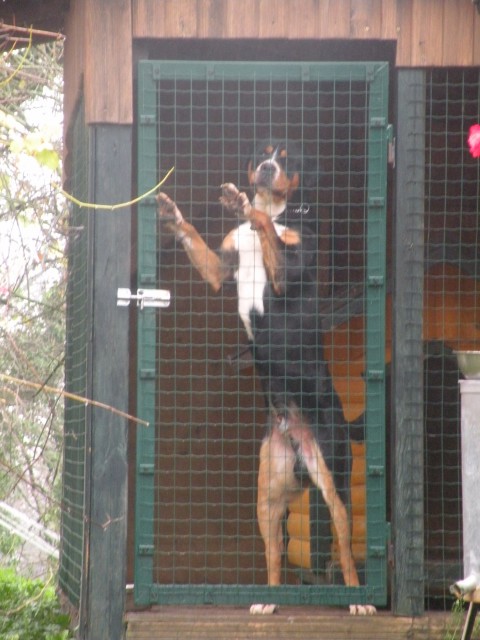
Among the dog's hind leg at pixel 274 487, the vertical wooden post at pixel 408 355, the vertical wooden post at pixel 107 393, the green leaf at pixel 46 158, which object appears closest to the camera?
the green leaf at pixel 46 158

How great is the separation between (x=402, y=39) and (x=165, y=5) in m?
1.14

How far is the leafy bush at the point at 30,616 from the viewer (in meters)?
6.14

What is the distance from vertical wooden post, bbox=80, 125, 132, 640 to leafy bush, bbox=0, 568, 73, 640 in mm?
585

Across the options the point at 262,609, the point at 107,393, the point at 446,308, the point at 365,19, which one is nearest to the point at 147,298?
the point at 107,393

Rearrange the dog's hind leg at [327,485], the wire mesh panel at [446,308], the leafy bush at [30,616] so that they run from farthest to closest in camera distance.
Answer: the wire mesh panel at [446,308] → the leafy bush at [30,616] → the dog's hind leg at [327,485]

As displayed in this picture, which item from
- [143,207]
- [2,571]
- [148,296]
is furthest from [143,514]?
[2,571]

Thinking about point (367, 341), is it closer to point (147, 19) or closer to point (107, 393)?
point (107, 393)

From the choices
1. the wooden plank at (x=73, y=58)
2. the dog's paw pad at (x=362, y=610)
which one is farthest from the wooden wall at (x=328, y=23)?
the dog's paw pad at (x=362, y=610)

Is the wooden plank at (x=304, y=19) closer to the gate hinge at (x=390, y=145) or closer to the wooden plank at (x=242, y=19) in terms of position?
the wooden plank at (x=242, y=19)

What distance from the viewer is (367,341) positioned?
5.68m

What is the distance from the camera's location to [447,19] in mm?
5648

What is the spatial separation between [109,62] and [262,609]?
2669 millimetres

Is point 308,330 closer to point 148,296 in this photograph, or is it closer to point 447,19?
point 148,296

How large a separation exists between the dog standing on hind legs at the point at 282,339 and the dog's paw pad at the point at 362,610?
0.30 m
